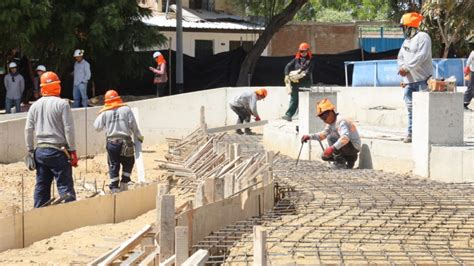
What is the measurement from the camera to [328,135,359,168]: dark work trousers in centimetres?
1340

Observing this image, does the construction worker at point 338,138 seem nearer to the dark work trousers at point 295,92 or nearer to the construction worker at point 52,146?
the construction worker at point 52,146

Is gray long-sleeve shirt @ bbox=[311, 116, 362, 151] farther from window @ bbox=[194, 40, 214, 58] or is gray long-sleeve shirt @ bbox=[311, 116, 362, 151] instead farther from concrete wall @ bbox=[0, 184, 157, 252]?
window @ bbox=[194, 40, 214, 58]

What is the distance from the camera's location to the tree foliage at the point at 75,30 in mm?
22844

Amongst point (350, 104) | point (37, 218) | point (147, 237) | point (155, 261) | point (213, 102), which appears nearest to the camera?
point (155, 261)

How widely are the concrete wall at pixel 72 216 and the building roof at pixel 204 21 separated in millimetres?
24021

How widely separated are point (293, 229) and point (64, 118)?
9.20 feet

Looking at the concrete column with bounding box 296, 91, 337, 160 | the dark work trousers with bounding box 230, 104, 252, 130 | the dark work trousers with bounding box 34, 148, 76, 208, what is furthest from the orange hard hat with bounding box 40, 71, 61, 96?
the dark work trousers with bounding box 230, 104, 252, 130

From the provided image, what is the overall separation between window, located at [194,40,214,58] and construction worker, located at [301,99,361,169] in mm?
23408

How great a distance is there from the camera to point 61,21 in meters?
23.9

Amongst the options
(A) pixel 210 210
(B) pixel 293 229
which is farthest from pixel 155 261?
(B) pixel 293 229

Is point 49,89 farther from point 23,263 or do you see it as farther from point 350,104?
point 350,104

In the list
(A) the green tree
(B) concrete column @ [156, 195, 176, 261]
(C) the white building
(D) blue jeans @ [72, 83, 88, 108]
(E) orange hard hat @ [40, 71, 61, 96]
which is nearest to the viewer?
(B) concrete column @ [156, 195, 176, 261]

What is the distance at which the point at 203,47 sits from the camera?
3716 cm

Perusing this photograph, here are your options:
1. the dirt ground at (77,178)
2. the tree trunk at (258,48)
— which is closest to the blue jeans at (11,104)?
the dirt ground at (77,178)
